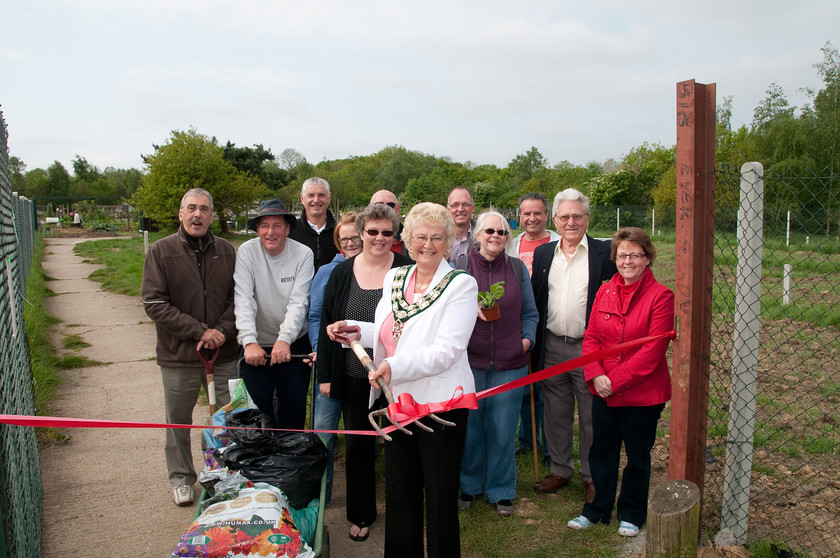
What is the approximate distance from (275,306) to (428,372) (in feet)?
6.43

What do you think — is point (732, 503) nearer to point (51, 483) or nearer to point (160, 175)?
point (51, 483)

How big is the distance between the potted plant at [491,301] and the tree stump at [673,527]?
64.7 inches

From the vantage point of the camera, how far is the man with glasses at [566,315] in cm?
413

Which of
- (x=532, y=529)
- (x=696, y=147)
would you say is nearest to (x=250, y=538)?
(x=532, y=529)

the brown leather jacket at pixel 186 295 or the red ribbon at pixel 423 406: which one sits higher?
the brown leather jacket at pixel 186 295

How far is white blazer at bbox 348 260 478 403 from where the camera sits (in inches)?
107

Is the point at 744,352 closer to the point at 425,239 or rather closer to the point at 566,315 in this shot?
the point at 566,315

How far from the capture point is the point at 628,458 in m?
3.66

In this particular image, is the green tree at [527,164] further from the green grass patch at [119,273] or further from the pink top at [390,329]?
the pink top at [390,329]

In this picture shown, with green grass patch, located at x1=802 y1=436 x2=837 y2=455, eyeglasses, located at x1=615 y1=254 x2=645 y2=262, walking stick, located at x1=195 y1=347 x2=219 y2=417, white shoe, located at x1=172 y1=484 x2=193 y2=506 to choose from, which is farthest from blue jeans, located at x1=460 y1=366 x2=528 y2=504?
green grass patch, located at x1=802 y1=436 x2=837 y2=455

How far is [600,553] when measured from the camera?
348 centimetres

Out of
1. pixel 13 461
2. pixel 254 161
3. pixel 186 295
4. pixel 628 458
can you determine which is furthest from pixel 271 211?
pixel 254 161

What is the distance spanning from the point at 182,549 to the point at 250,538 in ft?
0.91

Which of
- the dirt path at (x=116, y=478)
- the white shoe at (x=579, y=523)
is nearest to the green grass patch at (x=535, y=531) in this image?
the white shoe at (x=579, y=523)
